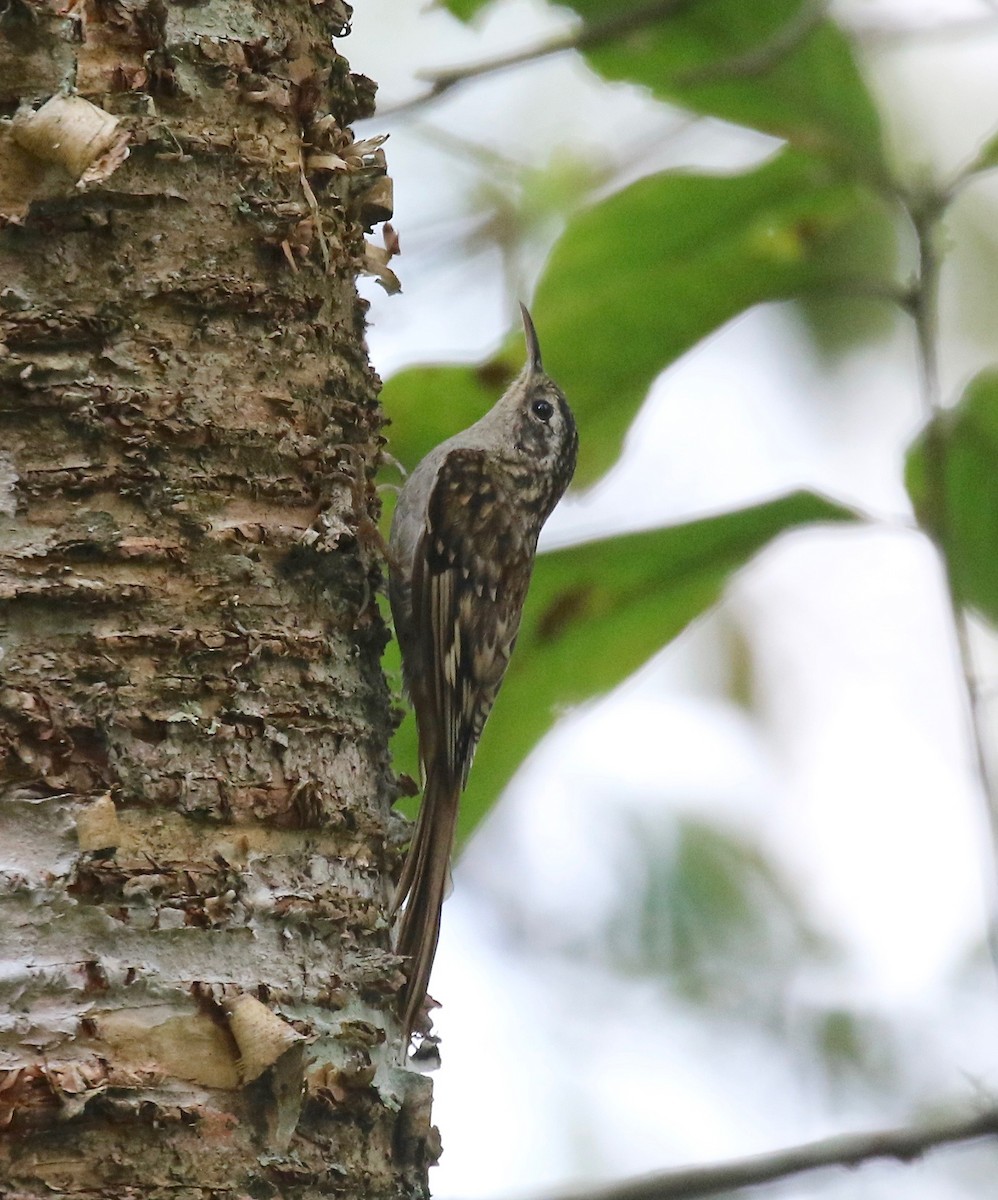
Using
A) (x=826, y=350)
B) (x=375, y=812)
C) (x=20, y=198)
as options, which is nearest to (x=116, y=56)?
(x=20, y=198)

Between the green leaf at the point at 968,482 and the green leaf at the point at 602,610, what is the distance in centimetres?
14

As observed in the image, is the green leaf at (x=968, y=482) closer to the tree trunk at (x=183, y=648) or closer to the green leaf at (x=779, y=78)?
the green leaf at (x=779, y=78)

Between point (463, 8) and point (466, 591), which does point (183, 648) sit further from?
point (466, 591)

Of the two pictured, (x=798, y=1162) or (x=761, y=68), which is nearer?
(x=798, y=1162)

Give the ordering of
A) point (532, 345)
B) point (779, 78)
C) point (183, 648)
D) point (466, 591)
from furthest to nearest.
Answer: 1. point (466, 591)
2. point (532, 345)
3. point (779, 78)
4. point (183, 648)

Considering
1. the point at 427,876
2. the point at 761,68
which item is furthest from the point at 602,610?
the point at 761,68

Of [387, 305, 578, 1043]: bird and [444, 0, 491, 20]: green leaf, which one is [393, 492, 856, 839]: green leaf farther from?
[444, 0, 491, 20]: green leaf

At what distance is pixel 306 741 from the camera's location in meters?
1.82

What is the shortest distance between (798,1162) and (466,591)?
2.01 meters

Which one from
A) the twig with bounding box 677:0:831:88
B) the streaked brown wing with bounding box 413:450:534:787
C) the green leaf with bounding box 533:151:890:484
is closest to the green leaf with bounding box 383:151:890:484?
the green leaf with bounding box 533:151:890:484

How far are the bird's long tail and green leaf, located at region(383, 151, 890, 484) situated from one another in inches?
27.6

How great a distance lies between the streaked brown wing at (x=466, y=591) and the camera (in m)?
3.35

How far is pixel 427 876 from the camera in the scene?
286 centimetres

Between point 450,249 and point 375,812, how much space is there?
2.97 metres
